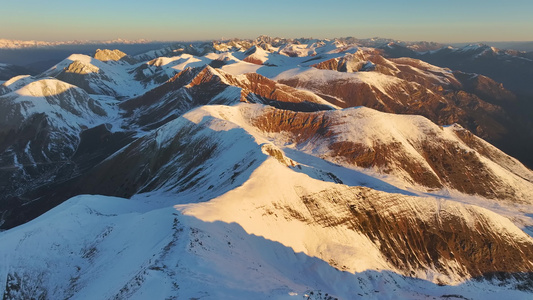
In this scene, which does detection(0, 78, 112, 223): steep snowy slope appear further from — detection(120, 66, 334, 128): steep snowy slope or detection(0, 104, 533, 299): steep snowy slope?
detection(0, 104, 533, 299): steep snowy slope

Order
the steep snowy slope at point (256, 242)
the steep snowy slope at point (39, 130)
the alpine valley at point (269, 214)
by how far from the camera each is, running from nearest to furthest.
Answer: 1. the steep snowy slope at point (256, 242)
2. the alpine valley at point (269, 214)
3. the steep snowy slope at point (39, 130)

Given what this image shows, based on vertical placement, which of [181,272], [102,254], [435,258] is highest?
[181,272]

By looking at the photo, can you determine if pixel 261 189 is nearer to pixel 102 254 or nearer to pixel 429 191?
pixel 102 254

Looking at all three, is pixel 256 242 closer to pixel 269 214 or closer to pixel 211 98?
pixel 269 214

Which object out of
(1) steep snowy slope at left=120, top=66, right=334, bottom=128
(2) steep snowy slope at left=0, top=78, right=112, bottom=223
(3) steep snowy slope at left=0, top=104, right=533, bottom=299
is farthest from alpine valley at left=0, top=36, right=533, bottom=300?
(1) steep snowy slope at left=120, top=66, right=334, bottom=128

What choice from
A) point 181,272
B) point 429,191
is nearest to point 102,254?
point 181,272

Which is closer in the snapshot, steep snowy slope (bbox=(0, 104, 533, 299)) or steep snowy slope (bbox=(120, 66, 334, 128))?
steep snowy slope (bbox=(0, 104, 533, 299))

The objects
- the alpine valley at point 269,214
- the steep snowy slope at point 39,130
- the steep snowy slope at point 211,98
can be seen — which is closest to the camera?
the alpine valley at point 269,214

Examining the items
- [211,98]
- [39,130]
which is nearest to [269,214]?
[211,98]

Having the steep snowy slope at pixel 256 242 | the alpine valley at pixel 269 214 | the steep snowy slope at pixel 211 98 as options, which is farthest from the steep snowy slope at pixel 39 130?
the steep snowy slope at pixel 256 242

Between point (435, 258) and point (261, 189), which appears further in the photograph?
point (435, 258)

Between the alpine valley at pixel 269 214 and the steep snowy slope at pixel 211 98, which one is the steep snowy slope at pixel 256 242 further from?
the steep snowy slope at pixel 211 98
